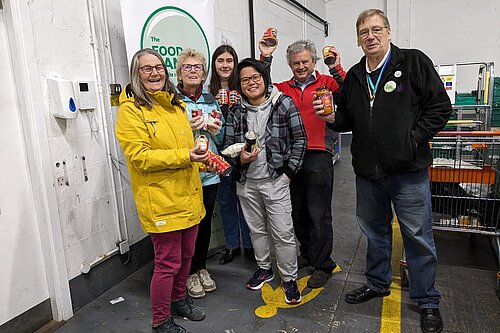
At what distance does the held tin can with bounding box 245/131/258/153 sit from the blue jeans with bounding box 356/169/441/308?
69 centimetres

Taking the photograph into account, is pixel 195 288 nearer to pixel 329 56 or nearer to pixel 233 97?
pixel 233 97

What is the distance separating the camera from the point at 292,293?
7.86ft

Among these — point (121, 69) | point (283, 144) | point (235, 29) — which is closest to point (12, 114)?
point (121, 69)

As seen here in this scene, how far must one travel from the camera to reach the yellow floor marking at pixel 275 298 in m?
2.33

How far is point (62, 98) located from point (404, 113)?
1946 mm

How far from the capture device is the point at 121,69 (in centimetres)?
271

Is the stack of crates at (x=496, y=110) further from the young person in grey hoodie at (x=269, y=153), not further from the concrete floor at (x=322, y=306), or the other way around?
the young person in grey hoodie at (x=269, y=153)

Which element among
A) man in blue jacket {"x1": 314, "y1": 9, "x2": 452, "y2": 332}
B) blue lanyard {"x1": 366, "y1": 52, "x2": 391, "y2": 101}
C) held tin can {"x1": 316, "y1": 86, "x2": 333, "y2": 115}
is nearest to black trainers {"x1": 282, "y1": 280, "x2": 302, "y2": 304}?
man in blue jacket {"x1": 314, "y1": 9, "x2": 452, "y2": 332}

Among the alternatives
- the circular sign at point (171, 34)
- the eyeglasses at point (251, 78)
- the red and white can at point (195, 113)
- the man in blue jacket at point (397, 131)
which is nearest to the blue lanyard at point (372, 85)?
the man in blue jacket at point (397, 131)

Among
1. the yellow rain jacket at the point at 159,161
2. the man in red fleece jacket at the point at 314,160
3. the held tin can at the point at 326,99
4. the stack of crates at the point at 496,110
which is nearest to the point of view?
the yellow rain jacket at the point at 159,161

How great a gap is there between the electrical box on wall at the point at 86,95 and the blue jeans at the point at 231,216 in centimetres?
110

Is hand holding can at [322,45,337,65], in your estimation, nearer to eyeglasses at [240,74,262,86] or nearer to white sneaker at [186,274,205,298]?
eyeglasses at [240,74,262,86]

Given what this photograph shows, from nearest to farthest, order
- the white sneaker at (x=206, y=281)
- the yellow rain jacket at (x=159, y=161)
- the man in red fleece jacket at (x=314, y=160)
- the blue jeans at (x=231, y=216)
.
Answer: the yellow rain jacket at (x=159, y=161) < the man in red fleece jacket at (x=314, y=160) < the white sneaker at (x=206, y=281) < the blue jeans at (x=231, y=216)

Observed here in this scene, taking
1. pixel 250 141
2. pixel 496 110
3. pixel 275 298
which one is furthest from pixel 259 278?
pixel 496 110
